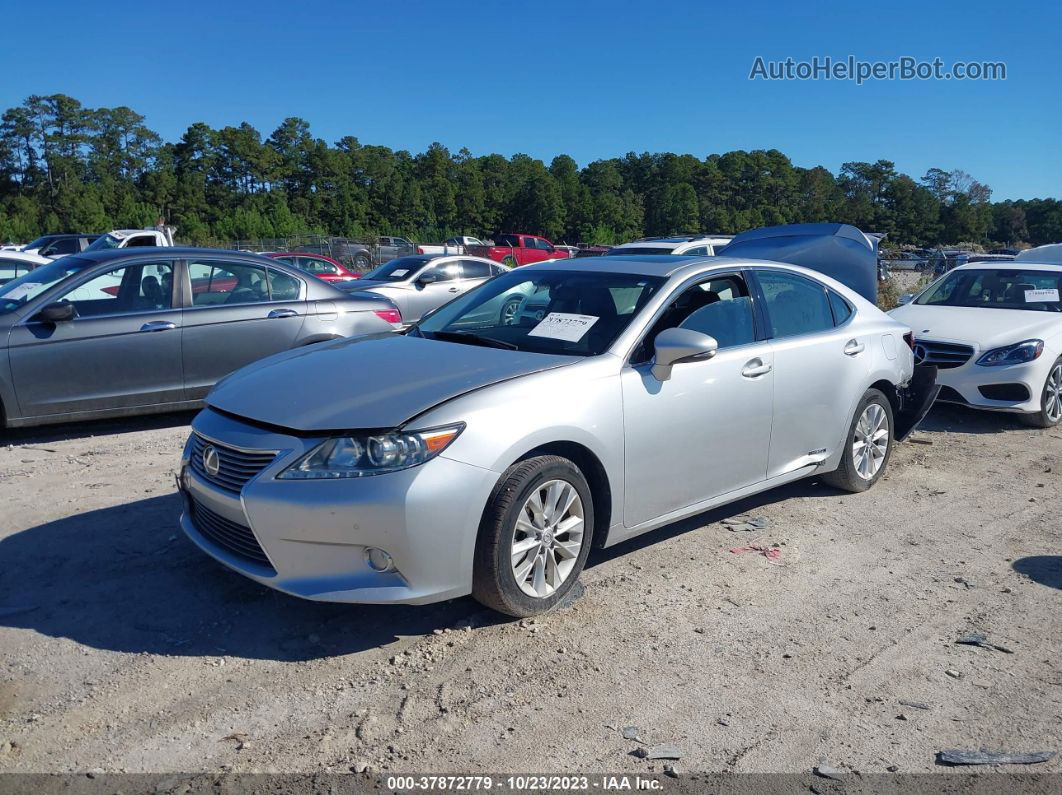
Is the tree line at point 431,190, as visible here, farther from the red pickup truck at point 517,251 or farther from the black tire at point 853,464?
the black tire at point 853,464

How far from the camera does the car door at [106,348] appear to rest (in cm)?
670

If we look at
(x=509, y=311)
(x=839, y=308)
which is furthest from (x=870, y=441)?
(x=509, y=311)

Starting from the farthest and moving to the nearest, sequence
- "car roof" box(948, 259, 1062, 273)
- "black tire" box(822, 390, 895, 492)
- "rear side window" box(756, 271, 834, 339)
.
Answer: "car roof" box(948, 259, 1062, 273)
"black tire" box(822, 390, 895, 492)
"rear side window" box(756, 271, 834, 339)

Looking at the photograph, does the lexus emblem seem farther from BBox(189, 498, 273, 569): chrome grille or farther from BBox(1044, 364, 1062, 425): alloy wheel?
BBox(1044, 364, 1062, 425): alloy wheel

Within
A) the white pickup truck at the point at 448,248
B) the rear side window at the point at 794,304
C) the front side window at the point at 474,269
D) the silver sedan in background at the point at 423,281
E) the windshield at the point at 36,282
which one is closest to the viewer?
the rear side window at the point at 794,304

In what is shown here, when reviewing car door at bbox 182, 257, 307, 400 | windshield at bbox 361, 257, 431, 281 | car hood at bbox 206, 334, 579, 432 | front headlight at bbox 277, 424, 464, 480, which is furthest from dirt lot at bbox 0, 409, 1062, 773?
windshield at bbox 361, 257, 431, 281

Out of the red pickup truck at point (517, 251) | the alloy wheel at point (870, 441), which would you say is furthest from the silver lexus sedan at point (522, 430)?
the red pickup truck at point (517, 251)

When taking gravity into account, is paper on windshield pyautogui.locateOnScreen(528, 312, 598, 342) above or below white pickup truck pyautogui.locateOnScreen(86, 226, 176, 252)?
below

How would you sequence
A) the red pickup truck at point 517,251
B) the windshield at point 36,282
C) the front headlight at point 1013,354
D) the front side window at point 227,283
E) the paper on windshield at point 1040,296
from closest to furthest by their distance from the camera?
the windshield at point 36,282 < the front side window at point 227,283 < the front headlight at point 1013,354 < the paper on windshield at point 1040,296 < the red pickup truck at point 517,251

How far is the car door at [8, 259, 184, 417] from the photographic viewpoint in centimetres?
670

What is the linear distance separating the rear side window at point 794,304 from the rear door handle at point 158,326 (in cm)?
478

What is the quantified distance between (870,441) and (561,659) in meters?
3.27

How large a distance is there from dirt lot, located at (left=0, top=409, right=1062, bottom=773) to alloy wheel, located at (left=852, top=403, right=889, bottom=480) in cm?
60

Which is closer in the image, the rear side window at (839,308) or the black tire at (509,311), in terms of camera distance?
the black tire at (509,311)
